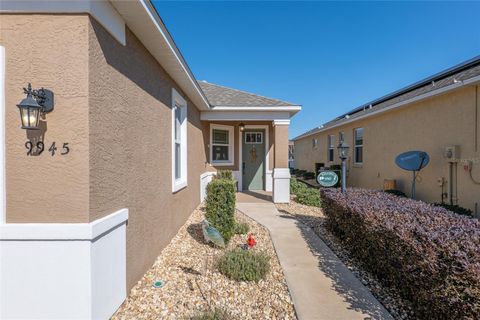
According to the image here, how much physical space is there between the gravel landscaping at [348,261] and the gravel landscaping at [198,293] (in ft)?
3.90

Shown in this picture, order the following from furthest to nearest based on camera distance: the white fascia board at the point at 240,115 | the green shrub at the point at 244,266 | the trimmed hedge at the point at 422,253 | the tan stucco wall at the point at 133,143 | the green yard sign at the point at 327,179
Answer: the white fascia board at the point at 240,115, the green yard sign at the point at 327,179, the green shrub at the point at 244,266, the tan stucco wall at the point at 133,143, the trimmed hedge at the point at 422,253

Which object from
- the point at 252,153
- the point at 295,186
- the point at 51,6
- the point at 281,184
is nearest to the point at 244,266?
the point at 51,6

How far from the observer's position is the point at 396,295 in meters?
2.96

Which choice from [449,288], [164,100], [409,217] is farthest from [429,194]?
[164,100]

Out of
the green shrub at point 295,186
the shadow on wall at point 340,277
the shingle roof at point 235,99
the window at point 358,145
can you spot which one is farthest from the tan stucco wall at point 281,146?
the window at point 358,145

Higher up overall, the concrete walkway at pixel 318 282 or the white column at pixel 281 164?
the white column at pixel 281 164

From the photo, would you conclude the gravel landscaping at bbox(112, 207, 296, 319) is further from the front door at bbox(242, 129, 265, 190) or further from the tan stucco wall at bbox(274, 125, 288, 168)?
the front door at bbox(242, 129, 265, 190)

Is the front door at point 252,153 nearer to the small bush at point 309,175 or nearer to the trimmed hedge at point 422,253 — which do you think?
the trimmed hedge at point 422,253

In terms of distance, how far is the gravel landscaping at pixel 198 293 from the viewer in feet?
8.62

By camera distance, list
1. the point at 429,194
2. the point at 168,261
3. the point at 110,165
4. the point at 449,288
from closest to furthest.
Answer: the point at 449,288 → the point at 110,165 → the point at 168,261 → the point at 429,194

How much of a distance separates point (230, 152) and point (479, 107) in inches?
309

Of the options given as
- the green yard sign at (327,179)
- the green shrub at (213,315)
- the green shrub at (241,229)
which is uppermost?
the green yard sign at (327,179)

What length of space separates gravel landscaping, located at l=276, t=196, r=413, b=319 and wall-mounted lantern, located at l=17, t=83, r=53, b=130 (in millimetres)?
4230

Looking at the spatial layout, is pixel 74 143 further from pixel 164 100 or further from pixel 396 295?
pixel 396 295
